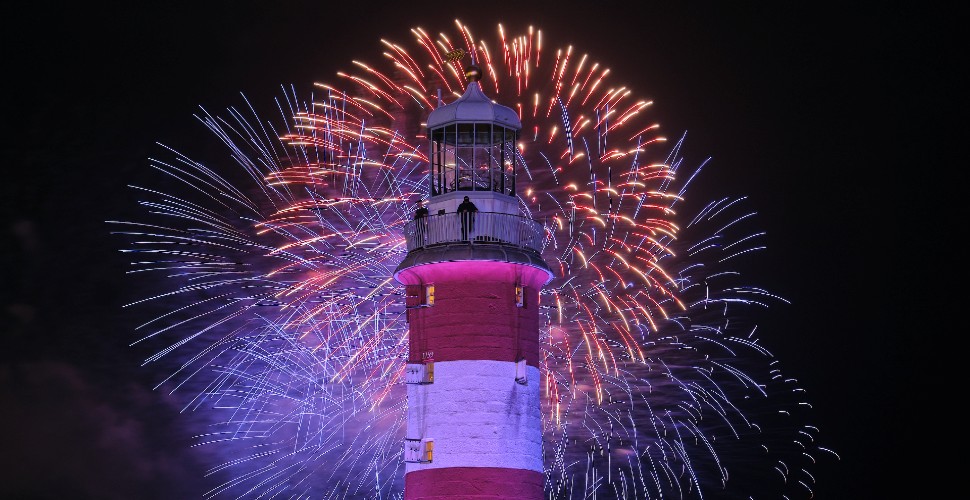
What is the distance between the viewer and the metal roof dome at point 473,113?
31719 millimetres

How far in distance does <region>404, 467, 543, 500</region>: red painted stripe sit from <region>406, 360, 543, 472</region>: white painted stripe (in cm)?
13

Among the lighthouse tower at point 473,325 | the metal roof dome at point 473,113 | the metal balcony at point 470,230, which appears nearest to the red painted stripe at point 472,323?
the lighthouse tower at point 473,325

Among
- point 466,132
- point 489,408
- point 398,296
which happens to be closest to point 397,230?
point 398,296

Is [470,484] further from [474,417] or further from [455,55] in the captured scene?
[455,55]

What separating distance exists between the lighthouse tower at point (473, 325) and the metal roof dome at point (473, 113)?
0.02 metres

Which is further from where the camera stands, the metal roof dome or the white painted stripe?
the metal roof dome

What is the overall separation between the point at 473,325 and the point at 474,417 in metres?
1.84

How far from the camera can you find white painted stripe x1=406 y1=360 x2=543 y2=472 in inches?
1172

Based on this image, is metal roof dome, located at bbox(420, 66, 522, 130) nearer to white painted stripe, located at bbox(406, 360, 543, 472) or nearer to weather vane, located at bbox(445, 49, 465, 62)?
weather vane, located at bbox(445, 49, 465, 62)

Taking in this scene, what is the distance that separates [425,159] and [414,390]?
11.2 metres

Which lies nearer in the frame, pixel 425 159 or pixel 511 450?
pixel 511 450

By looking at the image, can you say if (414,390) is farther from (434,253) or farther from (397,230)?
(397,230)

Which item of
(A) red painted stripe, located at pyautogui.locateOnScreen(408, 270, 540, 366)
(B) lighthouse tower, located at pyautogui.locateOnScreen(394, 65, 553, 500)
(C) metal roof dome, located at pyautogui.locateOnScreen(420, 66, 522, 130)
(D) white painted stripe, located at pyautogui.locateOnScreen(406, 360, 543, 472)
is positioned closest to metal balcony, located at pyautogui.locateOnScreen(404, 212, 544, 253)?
(B) lighthouse tower, located at pyautogui.locateOnScreen(394, 65, 553, 500)

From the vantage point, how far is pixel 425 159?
1590 inches
